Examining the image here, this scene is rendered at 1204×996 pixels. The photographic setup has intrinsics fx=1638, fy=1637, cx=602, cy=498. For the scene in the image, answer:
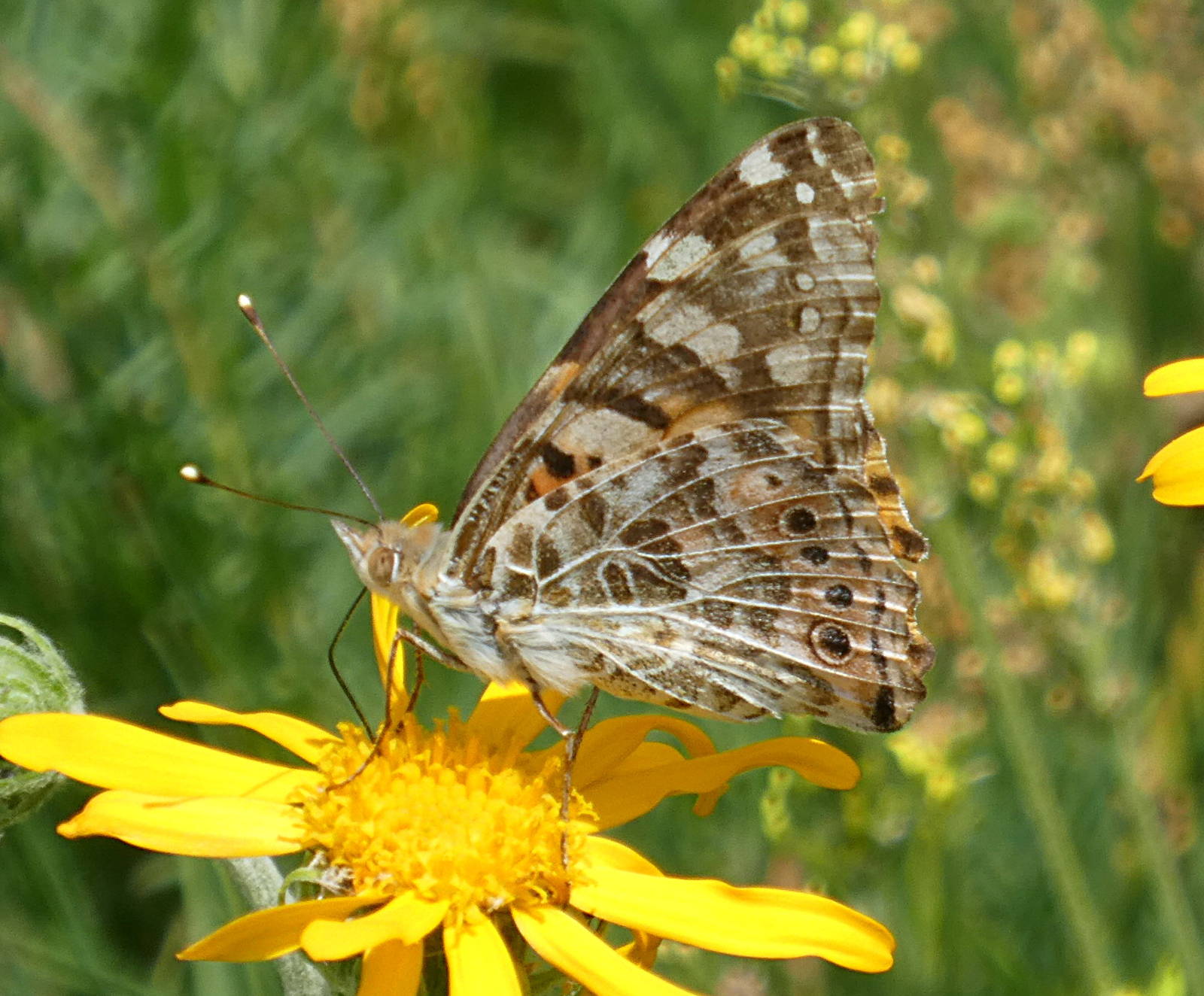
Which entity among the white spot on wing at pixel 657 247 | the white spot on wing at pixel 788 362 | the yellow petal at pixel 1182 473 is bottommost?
the yellow petal at pixel 1182 473

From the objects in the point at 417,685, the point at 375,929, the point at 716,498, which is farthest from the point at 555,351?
the point at 375,929

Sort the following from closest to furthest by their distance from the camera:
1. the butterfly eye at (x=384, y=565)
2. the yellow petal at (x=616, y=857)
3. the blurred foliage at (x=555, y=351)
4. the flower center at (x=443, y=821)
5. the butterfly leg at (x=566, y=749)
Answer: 1. the flower center at (x=443, y=821)
2. the butterfly leg at (x=566, y=749)
3. the yellow petal at (x=616, y=857)
4. the butterfly eye at (x=384, y=565)
5. the blurred foliage at (x=555, y=351)

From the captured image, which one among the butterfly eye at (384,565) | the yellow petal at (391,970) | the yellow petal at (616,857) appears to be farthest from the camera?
the butterfly eye at (384,565)

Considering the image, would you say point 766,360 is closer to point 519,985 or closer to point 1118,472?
point 519,985

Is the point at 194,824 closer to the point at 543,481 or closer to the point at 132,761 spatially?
the point at 132,761

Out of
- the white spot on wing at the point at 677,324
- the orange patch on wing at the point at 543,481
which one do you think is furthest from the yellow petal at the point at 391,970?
the white spot on wing at the point at 677,324

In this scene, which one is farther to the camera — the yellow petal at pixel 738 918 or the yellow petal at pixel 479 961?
the yellow petal at pixel 738 918

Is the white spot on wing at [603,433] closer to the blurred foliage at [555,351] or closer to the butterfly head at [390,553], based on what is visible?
the butterfly head at [390,553]
